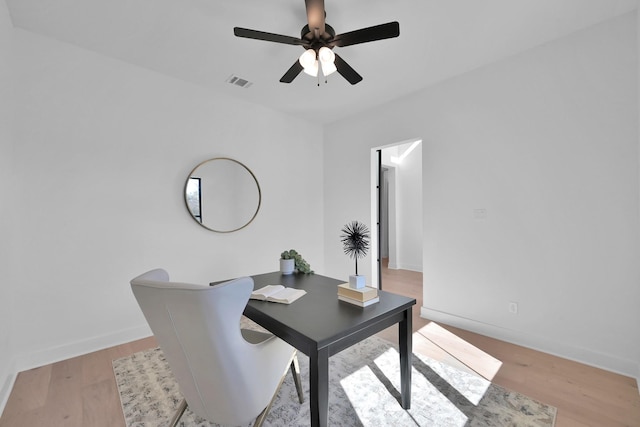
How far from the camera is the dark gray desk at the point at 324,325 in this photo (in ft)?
3.90

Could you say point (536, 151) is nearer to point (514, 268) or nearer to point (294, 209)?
point (514, 268)

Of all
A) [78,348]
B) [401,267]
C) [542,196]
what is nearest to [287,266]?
[78,348]

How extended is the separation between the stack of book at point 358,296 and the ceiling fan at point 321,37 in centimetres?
149

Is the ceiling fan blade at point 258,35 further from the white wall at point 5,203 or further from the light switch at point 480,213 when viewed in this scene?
the light switch at point 480,213

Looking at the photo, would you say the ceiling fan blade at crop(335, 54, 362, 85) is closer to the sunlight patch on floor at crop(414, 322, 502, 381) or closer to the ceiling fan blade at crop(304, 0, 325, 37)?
the ceiling fan blade at crop(304, 0, 325, 37)

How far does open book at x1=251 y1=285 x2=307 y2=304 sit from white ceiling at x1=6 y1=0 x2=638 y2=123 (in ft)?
6.23

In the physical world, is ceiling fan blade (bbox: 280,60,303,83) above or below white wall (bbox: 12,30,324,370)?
above

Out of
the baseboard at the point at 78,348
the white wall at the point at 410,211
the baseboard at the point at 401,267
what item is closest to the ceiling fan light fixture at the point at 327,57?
the baseboard at the point at 78,348

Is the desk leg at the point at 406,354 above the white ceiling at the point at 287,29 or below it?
below

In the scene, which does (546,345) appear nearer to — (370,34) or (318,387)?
(318,387)

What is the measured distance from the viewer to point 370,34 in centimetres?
171

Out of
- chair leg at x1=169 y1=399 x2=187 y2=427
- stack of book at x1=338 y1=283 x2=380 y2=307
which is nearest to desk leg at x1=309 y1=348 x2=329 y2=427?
stack of book at x1=338 y1=283 x2=380 y2=307

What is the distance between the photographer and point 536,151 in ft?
8.02

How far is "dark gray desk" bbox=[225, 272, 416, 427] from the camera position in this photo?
Answer: 3.90ft
